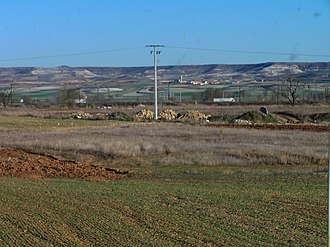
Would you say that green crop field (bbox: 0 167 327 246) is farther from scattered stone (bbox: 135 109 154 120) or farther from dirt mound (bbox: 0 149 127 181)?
scattered stone (bbox: 135 109 154 120)

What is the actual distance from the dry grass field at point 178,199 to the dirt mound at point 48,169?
74 centimetres

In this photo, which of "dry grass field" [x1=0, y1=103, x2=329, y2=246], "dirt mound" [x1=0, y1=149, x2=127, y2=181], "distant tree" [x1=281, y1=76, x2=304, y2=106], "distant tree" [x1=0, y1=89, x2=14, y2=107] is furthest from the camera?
"distant tree" [x1=0, y1=89, x2=14, y2=107]

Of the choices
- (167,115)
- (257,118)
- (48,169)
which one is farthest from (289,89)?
(48,169)

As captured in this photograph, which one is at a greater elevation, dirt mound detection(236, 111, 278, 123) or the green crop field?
the green crop field

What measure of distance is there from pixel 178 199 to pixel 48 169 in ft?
41.8

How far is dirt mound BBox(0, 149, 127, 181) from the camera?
29359mm

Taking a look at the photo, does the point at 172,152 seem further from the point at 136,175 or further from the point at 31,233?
the point at 31,233

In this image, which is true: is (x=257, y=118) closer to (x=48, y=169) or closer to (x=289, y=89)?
(x=289, y=89)

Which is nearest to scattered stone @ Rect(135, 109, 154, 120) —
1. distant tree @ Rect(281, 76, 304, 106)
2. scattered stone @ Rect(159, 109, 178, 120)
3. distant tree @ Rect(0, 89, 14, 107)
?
scattered stone @ Rect(159, 109, 178, 120)

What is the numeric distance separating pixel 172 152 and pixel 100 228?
2442 centimetres

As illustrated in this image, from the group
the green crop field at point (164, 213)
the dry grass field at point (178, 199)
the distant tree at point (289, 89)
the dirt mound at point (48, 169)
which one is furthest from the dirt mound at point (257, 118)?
the green crop field at point (164, 213)

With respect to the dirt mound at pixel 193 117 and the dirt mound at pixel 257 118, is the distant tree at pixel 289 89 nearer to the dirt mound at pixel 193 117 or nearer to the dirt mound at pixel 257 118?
the dirt mound at pixel 193 117

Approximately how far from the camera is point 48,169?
3161cm

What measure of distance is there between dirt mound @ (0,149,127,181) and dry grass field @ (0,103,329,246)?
74 centimetres
